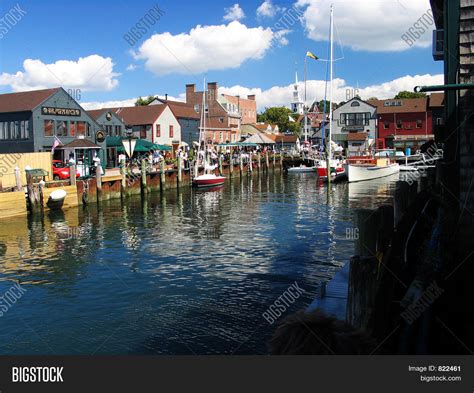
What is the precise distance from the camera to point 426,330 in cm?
727

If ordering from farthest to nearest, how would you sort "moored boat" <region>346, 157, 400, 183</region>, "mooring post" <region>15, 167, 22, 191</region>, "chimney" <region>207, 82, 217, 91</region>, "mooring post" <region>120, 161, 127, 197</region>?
"chimney" <region>207, 82, 217, 91</region>, "moored boat" <region>346, 157, 400, 183</region>, "mooring post" <region>120, 161, 127, 197</region>, "mooring post" <region>15, 167, 22, 191</region>

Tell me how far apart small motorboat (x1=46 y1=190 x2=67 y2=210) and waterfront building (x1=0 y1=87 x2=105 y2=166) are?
12.2m

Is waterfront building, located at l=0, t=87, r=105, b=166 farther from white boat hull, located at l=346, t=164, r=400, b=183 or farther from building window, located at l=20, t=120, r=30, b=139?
white boat hull, located at l=346, t=164, r=400, b=183

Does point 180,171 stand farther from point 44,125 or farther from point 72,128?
point 44,125

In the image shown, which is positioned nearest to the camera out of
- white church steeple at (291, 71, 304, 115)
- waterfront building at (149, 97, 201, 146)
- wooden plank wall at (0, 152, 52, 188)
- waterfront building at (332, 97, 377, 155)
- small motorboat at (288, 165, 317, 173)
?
wooden plank wall at (0, 152, 52, 188)

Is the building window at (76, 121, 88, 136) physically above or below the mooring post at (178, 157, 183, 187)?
above

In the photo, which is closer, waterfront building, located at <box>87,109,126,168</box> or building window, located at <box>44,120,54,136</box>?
building window, located at <box>44,120,54,136</box>

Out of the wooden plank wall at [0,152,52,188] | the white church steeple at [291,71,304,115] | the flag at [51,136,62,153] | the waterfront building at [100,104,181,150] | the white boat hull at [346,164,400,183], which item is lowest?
the white boat hull at [346,164,400,183]

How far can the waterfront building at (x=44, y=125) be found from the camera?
41.6 m

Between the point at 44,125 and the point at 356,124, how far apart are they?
55.7 m

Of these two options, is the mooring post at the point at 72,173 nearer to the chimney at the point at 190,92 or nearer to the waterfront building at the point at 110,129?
the waterfront building at the point at 110,129

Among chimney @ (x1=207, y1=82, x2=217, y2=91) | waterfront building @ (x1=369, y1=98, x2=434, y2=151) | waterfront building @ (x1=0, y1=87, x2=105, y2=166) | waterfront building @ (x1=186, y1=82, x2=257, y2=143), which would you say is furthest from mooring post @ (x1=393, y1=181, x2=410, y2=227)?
chimney @ (x1=207, y1=82, x2=217, y2=91)

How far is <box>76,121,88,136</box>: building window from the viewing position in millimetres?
45469

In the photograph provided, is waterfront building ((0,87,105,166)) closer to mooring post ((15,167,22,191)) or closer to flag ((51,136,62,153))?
flag ((51,136,62,153))
